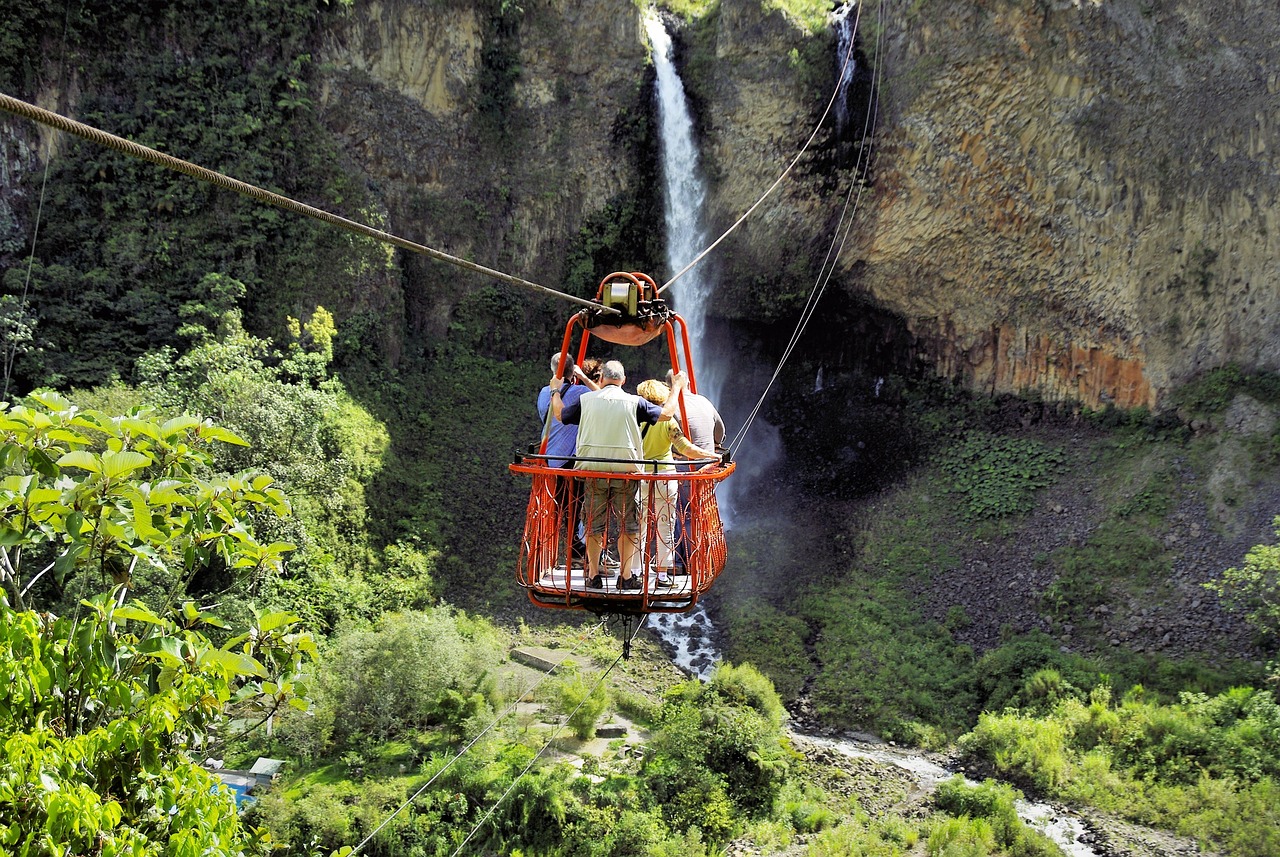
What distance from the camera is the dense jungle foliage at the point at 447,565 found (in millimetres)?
10805

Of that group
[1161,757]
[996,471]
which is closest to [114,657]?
[1161,757]

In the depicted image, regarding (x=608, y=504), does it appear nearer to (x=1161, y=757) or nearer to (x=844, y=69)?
(x=1161, y=757)

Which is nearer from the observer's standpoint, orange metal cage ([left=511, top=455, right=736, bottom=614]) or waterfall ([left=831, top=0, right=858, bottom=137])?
orange metal cage ([left=511, top=455, right=736, bottom=614])

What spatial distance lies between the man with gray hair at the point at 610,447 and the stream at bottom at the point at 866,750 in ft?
9.01

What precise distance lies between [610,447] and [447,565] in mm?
11360

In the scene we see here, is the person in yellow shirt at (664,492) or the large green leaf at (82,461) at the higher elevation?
the large green leaf at (82,461)

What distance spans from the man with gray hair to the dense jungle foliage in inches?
83.3

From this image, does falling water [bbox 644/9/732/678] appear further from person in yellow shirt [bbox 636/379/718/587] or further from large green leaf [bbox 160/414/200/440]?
large green leaf [bbox 160/414/200/440]

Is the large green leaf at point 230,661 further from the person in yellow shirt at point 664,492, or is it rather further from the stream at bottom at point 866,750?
the stream at bottom at point 866,750

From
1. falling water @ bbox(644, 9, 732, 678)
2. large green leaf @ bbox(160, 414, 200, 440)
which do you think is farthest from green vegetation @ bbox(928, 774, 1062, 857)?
falling water @ bbox(644, 9, 732, 678)

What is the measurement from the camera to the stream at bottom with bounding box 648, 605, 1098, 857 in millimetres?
11031

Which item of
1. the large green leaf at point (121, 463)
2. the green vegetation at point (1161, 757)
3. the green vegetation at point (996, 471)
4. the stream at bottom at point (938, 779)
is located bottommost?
the stream at bottom at point (938, 779)

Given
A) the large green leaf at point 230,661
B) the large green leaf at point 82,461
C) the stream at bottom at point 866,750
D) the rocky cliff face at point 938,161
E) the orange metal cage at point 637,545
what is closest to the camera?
the large green leaf at point 82,461

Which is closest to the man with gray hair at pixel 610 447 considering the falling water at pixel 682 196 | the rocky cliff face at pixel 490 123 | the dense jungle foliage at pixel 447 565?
the dense jungle foliage at pixel 447 565
